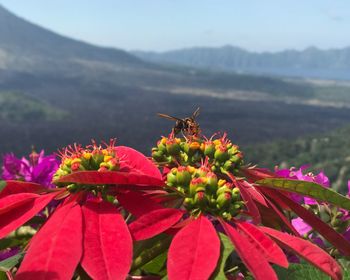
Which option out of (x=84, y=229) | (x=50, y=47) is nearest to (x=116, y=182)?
(x=84, y=229)

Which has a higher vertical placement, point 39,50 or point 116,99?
point 39,50

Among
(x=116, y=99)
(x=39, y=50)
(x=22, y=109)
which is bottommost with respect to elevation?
(x=116, y=99)

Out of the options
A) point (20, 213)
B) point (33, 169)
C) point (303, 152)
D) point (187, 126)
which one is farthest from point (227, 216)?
point (303, 152)

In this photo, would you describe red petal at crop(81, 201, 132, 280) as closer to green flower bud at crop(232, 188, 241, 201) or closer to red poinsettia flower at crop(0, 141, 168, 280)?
red poinsettia flower at crop(0, 141, 168, 280)

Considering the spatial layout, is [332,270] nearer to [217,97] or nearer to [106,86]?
[217,97]

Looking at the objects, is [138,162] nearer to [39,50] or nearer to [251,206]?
[251,206]

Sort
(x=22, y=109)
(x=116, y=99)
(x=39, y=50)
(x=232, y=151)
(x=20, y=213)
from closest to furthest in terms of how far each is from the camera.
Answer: (x=20, y=213) < (x=232, y=151) < (x=22, y=109) < (x=116, y=99) < (x=39, y=50)
